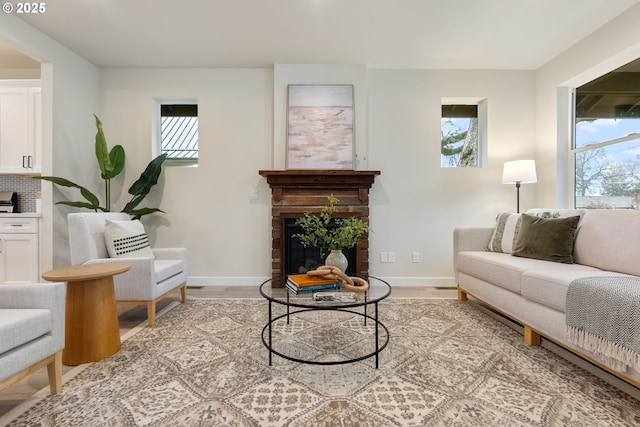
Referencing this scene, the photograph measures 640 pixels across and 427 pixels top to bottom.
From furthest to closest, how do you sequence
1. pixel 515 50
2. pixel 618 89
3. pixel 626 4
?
pixel 515 50, pixel 618 89, pixel 626 4

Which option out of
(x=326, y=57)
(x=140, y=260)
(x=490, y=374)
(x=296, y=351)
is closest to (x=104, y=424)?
(x=296, y=351)

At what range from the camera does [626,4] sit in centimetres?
248

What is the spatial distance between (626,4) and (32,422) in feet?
15.4

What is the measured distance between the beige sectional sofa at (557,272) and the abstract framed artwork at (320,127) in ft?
5.93

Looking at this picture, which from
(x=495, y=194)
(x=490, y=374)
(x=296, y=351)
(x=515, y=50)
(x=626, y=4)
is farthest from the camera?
(x=495, y=194)

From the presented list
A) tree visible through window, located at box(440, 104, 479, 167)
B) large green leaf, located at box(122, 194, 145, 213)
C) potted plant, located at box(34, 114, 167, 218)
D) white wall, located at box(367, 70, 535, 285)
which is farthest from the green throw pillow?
large green leaf, located at box(122, 194, 145, 213)

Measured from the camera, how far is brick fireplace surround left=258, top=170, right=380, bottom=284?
3422 millimetres

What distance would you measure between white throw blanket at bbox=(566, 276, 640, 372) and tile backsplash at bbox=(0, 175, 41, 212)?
5.03m

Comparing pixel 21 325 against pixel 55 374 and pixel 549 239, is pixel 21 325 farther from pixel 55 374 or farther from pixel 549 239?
pixel 549 239

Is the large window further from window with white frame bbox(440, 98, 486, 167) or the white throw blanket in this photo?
the white throw blanket

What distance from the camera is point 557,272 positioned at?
76.4 inches

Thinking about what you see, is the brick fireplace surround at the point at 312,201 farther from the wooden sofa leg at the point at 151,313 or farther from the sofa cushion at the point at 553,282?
the sofa cushion at the point at 553,282

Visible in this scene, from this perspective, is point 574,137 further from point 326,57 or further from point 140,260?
point 140,260

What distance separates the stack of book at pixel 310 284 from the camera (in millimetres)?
1741
